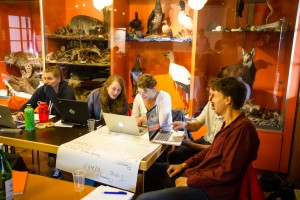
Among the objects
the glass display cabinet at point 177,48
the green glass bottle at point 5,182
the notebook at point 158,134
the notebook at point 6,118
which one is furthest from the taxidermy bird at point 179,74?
the green glass bottle at point 5,182

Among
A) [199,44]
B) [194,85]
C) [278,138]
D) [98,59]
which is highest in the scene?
[199,44]

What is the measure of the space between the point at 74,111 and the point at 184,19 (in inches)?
75.3

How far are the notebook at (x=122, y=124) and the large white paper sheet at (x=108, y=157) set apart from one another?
89 millimetres

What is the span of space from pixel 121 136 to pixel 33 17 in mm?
3249

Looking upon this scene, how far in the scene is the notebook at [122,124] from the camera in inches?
77.4

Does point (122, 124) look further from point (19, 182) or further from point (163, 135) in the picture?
point (19, 182)

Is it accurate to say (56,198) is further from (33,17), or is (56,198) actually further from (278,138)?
(33,17)

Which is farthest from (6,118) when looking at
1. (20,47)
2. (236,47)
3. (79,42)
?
(20,47)

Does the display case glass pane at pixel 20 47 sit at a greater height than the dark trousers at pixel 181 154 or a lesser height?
greater

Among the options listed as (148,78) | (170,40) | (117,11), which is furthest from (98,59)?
(148,78)

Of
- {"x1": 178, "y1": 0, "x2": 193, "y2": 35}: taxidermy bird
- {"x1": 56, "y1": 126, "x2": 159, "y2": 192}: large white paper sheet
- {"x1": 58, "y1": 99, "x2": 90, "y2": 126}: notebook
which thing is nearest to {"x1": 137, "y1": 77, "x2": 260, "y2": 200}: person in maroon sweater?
{"x1": 56, "y1": 126, "x2": 159, "y2": 192}: large white paper sheet

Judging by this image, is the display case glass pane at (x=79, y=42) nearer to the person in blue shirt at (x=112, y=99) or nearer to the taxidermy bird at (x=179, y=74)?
the taxidermy bird at (x=179, y=74)

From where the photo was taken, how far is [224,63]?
3445 millimetres

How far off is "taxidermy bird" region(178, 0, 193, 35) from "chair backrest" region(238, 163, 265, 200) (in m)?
2.31
